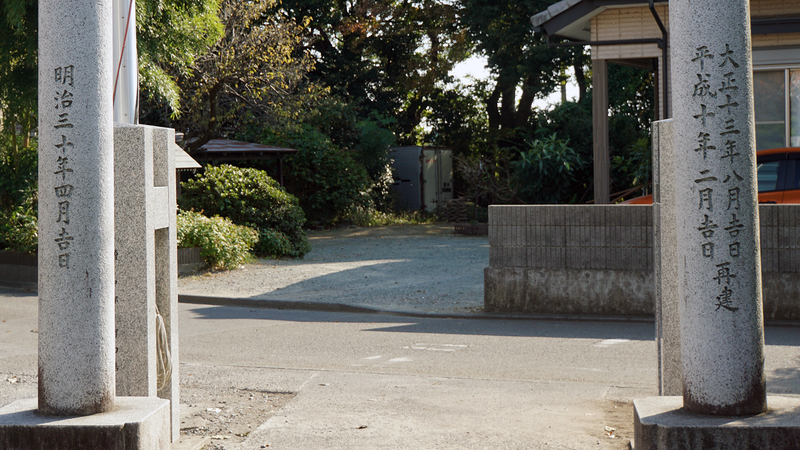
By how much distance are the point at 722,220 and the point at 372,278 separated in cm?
999

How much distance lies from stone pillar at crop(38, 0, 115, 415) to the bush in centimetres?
1300

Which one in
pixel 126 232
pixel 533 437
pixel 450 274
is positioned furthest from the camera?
pixel 450 274

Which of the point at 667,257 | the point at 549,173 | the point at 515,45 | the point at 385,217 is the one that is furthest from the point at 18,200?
the point at 515,45

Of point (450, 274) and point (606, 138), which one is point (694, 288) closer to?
point (450, 274)

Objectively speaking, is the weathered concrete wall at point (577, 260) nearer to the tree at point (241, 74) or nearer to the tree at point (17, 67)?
the tree at point (17, 67)

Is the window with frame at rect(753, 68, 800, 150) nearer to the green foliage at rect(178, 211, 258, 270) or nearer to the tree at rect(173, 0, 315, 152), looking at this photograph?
the green foliage at rect(178, 211, 258, 270)

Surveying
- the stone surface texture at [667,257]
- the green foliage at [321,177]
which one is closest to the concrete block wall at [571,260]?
the stone surface texture at [667,257]

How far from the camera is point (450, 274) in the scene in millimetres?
13953

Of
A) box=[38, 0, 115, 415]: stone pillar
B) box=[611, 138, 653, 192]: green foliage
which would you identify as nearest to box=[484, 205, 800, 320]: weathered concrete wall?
box=[611, 138, 653, 192]: green foliage

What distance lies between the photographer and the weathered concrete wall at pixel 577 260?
9641mm

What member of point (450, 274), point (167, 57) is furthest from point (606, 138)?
point (167, 57)

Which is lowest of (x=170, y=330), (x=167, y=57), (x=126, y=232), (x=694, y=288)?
(x=170, y=330)

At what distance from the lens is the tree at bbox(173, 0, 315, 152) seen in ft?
62.1

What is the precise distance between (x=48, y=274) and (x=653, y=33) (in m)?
13.1
